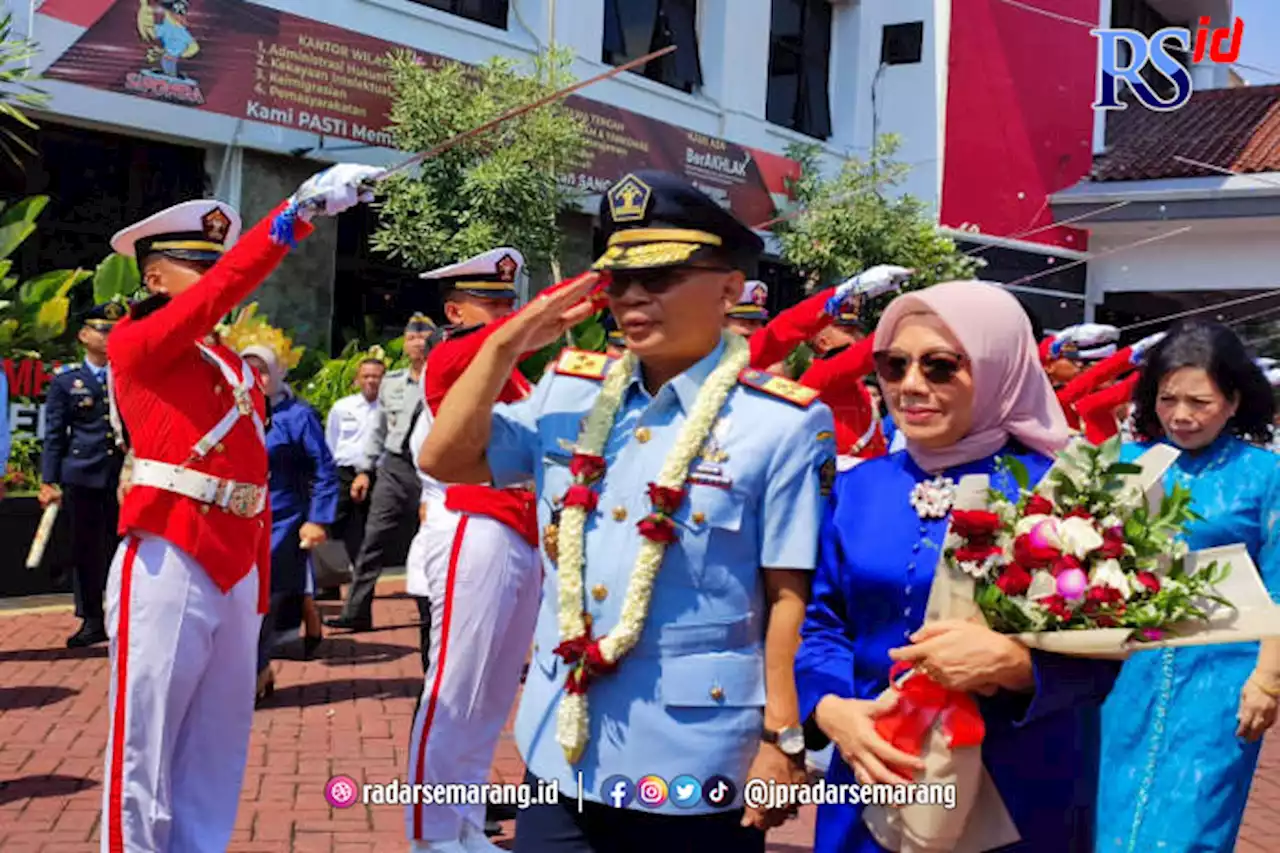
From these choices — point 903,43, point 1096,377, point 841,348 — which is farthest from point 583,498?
point 903,43

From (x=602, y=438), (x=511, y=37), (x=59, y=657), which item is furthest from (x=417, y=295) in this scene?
(x=602, y=438)

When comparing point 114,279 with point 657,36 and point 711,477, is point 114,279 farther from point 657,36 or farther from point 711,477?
point 711,477

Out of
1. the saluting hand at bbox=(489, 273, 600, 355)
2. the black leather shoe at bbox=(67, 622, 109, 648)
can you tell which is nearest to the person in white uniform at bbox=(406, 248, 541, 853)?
the saluting hand at bbox=(489, 273, 600, 355)

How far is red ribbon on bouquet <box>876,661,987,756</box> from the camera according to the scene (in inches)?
93.7

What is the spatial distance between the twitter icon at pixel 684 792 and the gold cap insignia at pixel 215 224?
2.51 meters

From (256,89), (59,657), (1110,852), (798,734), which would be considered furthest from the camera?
(256,89)

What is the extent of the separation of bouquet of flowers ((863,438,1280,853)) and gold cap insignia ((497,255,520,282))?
2.91 metres

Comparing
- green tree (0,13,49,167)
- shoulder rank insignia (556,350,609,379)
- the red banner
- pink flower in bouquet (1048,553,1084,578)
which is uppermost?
the red banner

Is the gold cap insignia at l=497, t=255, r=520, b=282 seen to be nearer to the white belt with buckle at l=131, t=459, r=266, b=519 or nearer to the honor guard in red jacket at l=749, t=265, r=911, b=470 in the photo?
the honor guard in red jacket at l=749, t=265, r=911, b=470

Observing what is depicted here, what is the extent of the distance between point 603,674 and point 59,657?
Answer: 259 inches

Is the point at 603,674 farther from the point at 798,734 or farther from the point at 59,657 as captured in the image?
the point at 59,657

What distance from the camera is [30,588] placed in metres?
9.88

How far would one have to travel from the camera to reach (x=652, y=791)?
2676 millimetres

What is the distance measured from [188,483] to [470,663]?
115 cm
